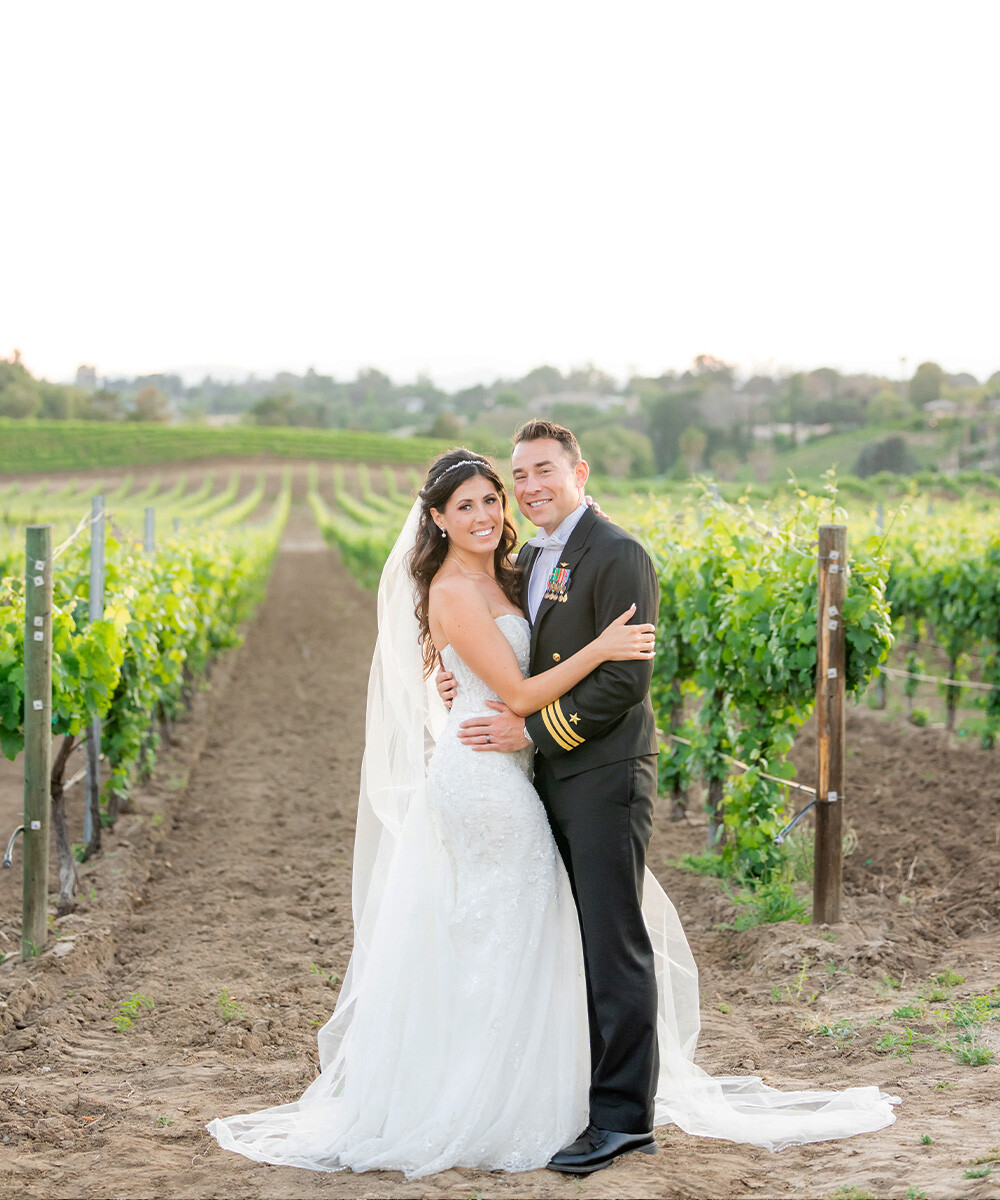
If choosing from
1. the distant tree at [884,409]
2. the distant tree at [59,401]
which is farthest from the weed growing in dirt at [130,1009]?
the distant tree at [59,401]

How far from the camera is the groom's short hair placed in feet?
10.6

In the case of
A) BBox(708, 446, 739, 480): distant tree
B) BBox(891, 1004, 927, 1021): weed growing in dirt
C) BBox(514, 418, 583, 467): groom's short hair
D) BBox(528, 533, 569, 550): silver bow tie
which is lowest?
BBox(891, 1004, 927, 1021): weed growing in dirt

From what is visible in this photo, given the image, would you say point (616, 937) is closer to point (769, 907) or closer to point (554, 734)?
point (554, 734)

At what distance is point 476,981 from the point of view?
3223mm

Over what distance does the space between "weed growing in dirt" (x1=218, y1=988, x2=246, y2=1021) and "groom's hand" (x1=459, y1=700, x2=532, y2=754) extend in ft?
6.29

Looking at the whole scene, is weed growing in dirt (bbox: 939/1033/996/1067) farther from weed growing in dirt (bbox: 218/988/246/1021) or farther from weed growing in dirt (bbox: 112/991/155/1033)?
weed growing in dirt (bbox: 112/991/155/1033)

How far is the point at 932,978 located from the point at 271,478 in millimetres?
85493

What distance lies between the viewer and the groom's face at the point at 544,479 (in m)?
3.22

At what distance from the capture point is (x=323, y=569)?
37.8m

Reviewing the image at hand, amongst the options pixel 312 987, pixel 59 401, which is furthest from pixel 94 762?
pixel 59 401

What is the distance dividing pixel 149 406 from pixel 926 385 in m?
83.6

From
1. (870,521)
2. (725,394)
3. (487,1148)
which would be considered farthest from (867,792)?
(725,394)

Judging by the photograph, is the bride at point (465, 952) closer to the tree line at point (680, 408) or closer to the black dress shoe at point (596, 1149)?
the black dress shoe at point (596, 1149)

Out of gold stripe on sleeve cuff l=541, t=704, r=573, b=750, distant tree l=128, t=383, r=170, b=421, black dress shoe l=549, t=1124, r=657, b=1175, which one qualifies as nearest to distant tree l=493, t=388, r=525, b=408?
distant tree l=128, t=383, r=170, b=421
